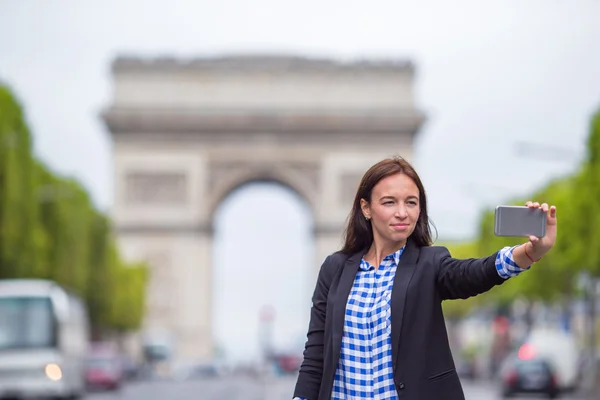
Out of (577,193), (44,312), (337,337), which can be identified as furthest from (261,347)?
(337,337)

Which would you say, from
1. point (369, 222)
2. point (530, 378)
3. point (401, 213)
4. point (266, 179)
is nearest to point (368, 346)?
point (401, 213)

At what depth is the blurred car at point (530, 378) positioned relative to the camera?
1214 inches

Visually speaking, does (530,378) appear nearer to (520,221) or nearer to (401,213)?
(401,213)

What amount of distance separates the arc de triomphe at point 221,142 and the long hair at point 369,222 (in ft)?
190

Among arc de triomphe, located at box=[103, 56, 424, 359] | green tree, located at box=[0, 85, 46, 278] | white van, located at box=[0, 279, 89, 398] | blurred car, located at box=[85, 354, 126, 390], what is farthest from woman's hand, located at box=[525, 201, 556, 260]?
arc de triomphe, located at box=[103, 56, 424, 359]

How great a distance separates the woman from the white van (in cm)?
2037

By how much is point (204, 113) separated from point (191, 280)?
7.02m

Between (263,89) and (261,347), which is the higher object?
(263,89)

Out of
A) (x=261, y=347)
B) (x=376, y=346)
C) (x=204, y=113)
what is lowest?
(x=261, y=347)

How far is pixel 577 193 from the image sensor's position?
38.3 m

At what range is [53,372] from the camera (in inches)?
1029

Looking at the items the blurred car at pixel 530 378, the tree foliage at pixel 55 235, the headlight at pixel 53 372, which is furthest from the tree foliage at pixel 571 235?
the headlight at pixel 53 372

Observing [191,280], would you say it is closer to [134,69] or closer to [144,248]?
[144,248]

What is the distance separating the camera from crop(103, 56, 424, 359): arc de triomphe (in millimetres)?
63656
